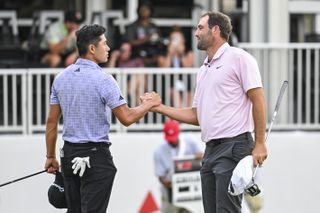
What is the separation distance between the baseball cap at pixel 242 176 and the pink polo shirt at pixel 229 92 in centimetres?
32

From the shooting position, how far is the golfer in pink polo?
7426 mm

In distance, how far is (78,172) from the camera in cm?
772

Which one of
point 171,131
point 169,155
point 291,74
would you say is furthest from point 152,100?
point 291,74

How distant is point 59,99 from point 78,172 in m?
0.59

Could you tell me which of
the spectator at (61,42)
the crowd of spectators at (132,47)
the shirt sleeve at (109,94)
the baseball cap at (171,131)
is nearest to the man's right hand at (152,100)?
the shirt sleeve at (109,94)

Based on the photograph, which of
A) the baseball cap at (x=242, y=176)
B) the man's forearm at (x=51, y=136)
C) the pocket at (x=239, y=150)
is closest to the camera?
the baseball cap at (x=242, y=176)

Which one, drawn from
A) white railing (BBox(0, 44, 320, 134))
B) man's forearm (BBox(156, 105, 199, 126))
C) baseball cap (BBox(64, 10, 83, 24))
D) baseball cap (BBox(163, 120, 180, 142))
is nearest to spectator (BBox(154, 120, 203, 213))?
baseball cap (BBox(163, 120, 180, 142))

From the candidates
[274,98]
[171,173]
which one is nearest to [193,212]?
[171,173]

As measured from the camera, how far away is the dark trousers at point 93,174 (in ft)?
25.3

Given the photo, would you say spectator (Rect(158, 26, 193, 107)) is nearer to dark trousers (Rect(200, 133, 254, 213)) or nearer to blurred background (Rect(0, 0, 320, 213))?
blurred background (Rect(0, 0, 320, 213))

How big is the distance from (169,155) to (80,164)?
13.9ft

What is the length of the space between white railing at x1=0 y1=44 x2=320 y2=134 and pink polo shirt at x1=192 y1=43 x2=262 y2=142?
4.40m

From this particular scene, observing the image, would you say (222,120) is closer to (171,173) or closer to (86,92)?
(86,92)

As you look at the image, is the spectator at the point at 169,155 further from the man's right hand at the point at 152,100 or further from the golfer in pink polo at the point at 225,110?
the golfer in pink polo at the point at 225,110
